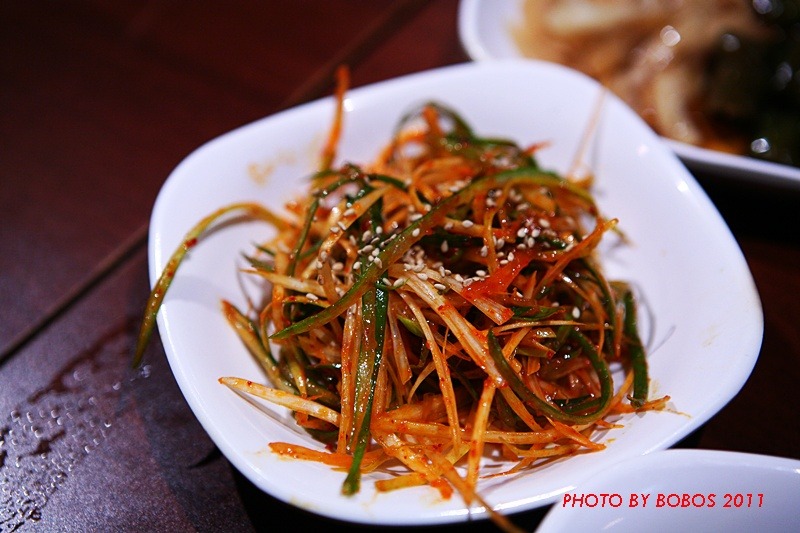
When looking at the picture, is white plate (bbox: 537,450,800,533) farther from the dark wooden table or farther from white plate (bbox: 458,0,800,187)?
white plate (bbox: 458,0,800,187)

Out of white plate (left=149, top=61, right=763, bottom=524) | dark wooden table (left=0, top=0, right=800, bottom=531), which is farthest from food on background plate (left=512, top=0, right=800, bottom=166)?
white plate (left=149, top=61, right=763, bottom=524)

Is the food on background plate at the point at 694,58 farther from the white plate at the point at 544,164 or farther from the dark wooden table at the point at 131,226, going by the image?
the white plate at the point at 544,164

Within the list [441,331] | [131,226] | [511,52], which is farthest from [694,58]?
[131,226]

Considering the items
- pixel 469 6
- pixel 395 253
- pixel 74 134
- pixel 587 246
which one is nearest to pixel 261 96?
pixel 74 134

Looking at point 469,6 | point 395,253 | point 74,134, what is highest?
point 469,6

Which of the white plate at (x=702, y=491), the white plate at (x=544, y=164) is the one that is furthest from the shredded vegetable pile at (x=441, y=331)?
the white plate at (x=702, y=491)

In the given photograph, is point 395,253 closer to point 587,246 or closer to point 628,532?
point 587,246
